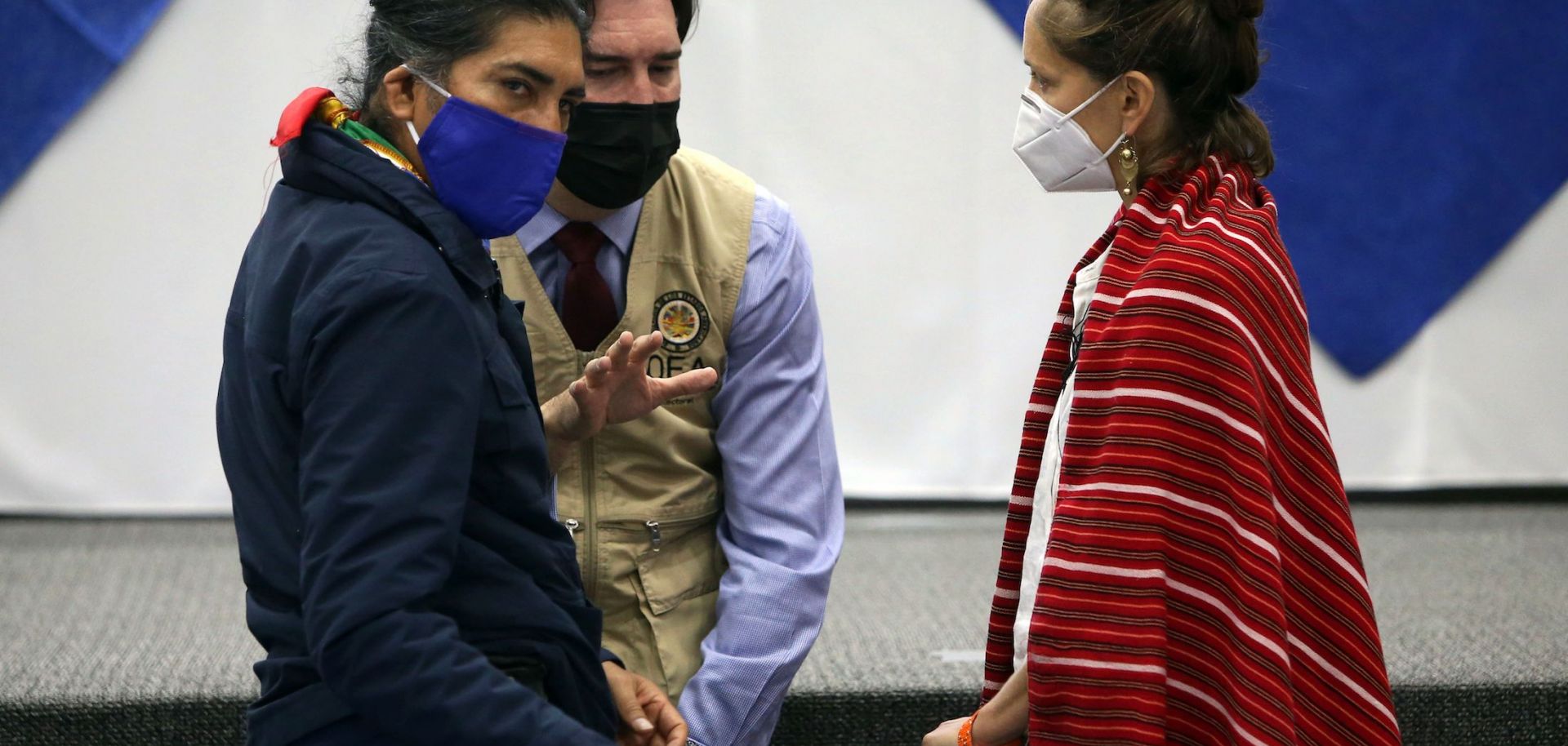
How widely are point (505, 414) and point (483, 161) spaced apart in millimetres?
215

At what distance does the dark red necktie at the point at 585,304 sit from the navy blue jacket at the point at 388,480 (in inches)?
17.8

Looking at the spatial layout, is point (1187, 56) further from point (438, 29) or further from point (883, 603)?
point (883, 603)

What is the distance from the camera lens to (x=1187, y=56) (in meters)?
1.33

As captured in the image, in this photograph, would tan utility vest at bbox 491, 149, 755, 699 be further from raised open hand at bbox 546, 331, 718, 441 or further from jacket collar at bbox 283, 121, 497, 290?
jacket collar at bbox 283, 121, 497, 290

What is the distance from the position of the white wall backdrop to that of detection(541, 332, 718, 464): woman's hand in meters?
1.73

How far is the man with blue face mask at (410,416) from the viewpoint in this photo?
3.13 ft

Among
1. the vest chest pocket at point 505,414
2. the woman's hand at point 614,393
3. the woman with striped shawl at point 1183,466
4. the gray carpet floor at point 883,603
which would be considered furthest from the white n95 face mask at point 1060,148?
the gray carpet floor at point 883,603

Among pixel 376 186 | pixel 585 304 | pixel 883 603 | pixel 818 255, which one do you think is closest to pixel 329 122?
pixel 376 186

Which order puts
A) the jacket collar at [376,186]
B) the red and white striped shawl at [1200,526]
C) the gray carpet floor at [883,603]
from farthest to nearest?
the gray carpet floor at [883,603]
the red and white striped shawl at [1200,526]
the jacket collar at [376,186]

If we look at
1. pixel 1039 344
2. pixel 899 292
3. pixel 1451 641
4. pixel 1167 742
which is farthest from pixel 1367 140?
pixel 1167 742

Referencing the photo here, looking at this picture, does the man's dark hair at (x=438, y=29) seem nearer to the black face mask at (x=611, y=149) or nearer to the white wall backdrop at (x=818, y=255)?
the black face mask at (x=611, y=149)

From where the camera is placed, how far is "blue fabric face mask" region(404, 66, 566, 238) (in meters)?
1.13

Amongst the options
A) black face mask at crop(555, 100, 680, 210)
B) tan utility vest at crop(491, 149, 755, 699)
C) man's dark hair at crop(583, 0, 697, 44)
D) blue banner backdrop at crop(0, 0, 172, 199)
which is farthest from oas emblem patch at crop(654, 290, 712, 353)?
blue banner backdrop at crop(0, 0, 172, 199)

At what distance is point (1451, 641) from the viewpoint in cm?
229
